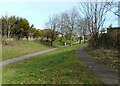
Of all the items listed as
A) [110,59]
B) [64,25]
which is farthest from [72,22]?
[110,59]

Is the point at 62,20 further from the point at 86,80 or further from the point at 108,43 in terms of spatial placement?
the point at 86,80

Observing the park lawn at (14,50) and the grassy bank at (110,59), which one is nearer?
the grassy bank at (110,59)

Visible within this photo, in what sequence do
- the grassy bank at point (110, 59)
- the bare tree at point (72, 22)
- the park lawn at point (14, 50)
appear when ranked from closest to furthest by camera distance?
1. the grassy bank at point (110, 59)
2. the park lawn at point (14, 50)
3. the bare tree at point (72, 22)

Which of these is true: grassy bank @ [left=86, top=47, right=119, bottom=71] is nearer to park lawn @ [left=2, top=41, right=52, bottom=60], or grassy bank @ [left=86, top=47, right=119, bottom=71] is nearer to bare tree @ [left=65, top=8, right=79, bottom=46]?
park lawn @ [left=2, top=41, right=52, bottom=60]

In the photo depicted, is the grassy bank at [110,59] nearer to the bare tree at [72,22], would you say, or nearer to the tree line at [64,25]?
the tree line at [64,25]

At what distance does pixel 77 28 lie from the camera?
58594 millimetres

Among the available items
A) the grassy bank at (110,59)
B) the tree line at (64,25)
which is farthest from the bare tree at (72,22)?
the grassy bank at (110,59)

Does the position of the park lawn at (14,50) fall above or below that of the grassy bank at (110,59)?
below

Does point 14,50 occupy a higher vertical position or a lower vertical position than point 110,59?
lower

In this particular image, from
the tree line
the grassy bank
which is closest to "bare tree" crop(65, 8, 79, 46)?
the tree line

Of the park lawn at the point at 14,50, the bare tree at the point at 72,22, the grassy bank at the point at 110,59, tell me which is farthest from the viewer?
the bare tree at the point at 72,22

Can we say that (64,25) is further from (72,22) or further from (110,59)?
(110,59)

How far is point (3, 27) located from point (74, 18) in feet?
82.8

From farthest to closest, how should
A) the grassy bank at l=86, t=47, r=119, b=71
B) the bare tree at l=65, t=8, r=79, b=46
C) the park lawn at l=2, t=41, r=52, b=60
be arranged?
the bare tree at l=65, t=8, r=79, b=46, the park lawn at l=2, t=41, r=52, b=60, the grassy bank at l=86, t=47, r=119, b=71
